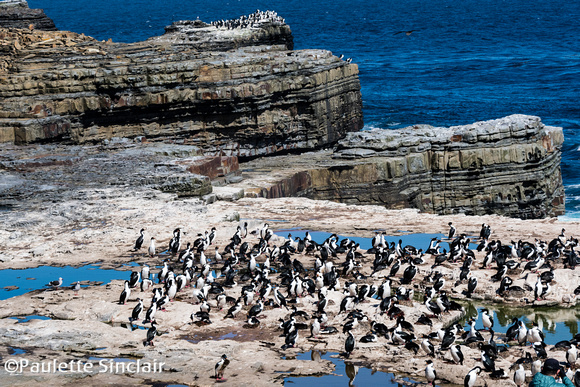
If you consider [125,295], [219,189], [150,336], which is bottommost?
[150,336]

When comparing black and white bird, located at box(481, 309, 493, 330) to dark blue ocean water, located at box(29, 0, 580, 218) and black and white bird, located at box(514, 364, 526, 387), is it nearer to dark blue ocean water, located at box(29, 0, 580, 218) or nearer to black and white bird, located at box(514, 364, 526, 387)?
black and white bird, located at box(514, 364, 526, 387)

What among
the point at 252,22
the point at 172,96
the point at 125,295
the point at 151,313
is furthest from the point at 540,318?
the point at 252,22

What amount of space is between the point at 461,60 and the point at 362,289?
3932 inches

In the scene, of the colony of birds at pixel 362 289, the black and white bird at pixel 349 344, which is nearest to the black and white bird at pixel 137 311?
the colony of birds at pixel 362 289

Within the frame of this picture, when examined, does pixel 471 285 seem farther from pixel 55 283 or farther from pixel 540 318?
pixel 55 283

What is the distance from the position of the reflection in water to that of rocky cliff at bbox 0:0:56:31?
52.3 metres

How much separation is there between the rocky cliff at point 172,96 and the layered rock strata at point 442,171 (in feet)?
16.5

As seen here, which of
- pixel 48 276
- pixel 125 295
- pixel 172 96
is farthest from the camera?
pixel 172 96

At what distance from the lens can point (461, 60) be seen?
115875 mm

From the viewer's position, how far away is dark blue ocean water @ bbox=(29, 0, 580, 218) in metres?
79.9

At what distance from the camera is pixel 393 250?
25.4 m

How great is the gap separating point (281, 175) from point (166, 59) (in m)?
12.0

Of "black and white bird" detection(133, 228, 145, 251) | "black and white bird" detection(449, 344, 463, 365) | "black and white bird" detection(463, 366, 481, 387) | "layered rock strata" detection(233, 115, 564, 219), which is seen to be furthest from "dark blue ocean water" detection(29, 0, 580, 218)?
"black and white bird" detection(463, 366, 481, 387)

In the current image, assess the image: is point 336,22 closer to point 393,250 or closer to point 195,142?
point 195,142
